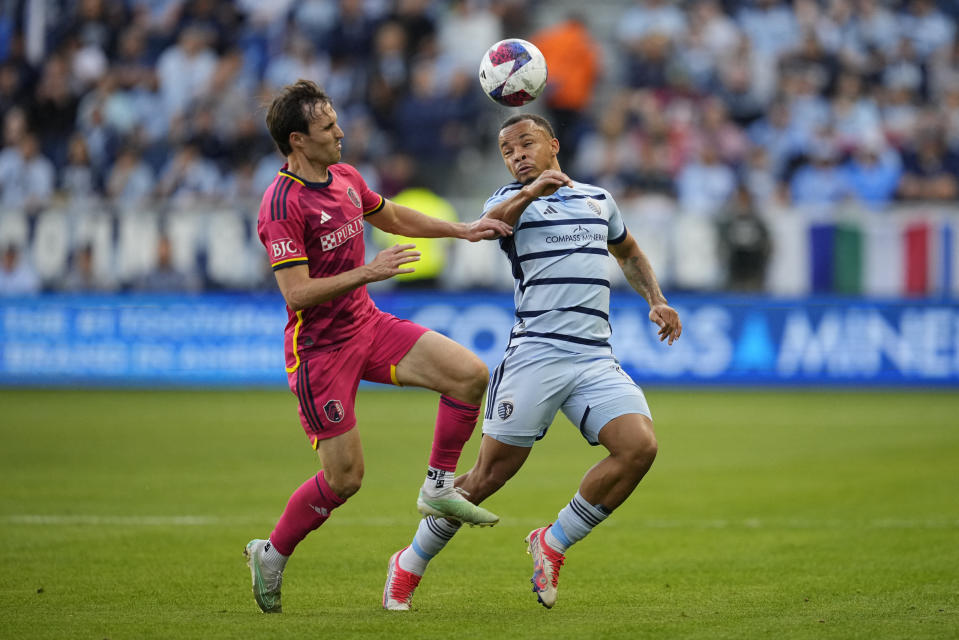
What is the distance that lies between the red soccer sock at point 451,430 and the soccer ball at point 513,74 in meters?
1.62

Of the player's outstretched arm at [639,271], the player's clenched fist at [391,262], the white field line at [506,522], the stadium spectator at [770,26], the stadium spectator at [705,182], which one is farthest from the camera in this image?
the stadium spectator at [770,26]

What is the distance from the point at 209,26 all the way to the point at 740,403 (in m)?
11.1

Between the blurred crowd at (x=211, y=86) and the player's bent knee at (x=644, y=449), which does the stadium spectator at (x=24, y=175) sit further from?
the player's bent knee at (x=644, y=449)

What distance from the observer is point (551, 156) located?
6719mm

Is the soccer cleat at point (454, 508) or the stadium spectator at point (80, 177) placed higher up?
the stadium spectator at point (80, 177)

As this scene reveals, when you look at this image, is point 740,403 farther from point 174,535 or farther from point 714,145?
point 174,535

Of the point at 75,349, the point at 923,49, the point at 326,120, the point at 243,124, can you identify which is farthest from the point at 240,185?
the point at 326,120

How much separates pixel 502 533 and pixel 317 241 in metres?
3.31

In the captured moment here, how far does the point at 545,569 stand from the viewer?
20.8 ft

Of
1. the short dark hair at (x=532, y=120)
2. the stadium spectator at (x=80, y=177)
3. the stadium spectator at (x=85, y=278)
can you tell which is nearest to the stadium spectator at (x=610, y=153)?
the stadium spectator at (x=85, y=278)

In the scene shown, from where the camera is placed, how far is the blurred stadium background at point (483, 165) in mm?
17812

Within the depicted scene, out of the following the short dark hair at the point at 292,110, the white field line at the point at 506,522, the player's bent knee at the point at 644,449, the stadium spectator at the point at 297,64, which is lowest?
the white field line at the point at 506,522

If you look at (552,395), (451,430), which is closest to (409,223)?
(451,430)

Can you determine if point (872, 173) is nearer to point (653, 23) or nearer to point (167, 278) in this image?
point (653, 23)
